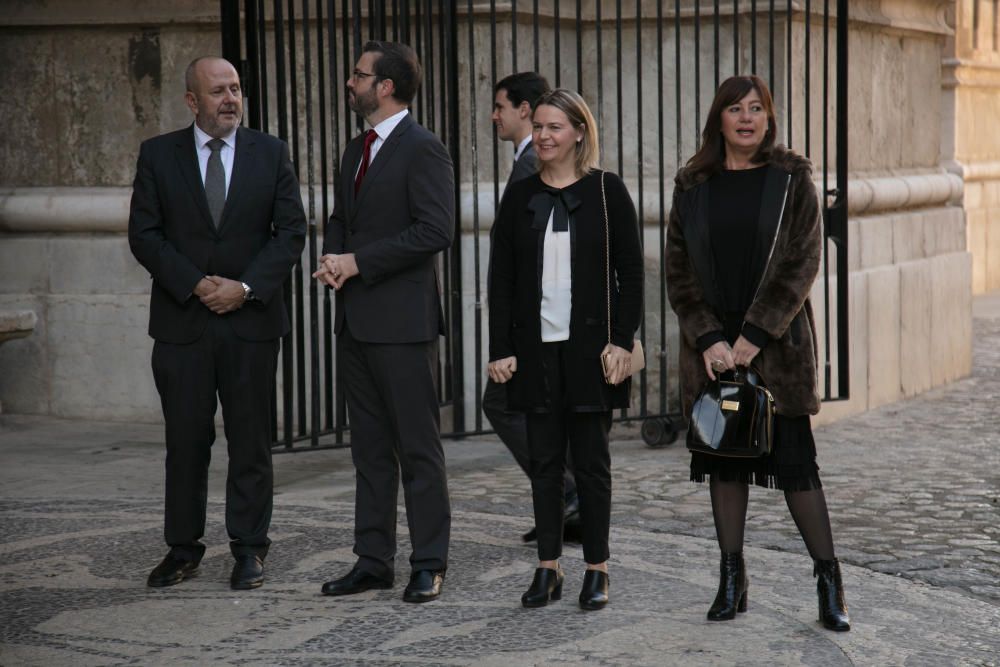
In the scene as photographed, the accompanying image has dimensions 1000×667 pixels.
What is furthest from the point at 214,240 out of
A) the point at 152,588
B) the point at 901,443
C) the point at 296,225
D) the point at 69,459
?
the point at 901,443

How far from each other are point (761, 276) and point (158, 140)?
7.23 feet

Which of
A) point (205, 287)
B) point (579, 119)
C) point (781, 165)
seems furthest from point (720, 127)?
point (205, 287)

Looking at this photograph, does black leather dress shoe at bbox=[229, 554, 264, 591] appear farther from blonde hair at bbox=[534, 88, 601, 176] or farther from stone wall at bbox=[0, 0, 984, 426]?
stone wall at bbox=[0, 0, 984, 426]

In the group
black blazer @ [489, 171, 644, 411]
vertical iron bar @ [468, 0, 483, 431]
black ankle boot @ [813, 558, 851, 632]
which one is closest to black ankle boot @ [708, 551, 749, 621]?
black ankle boot @ [813, 558, 851, 632]

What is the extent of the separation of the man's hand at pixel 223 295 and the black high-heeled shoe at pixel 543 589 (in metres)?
1.39

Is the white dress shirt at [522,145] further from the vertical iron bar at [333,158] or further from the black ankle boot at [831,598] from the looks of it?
the black ankle boot at [831,598]

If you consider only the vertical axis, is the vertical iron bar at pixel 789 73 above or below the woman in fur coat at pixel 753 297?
above

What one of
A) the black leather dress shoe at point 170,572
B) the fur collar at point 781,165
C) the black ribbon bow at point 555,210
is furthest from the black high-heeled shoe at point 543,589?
the fur collar at point 781,165

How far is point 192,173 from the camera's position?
561cm

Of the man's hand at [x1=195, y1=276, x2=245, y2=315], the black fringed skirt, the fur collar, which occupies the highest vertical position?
the fur collar

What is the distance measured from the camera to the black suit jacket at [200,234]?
18.4 ft

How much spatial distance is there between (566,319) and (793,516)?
954 mm

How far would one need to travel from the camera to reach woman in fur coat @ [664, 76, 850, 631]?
16.3ft

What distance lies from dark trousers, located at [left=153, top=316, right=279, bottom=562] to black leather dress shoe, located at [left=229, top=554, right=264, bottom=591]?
0.03 metres
